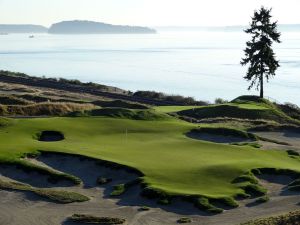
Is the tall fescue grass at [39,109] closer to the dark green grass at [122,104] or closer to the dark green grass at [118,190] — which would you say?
the dark green grass at [122,104]

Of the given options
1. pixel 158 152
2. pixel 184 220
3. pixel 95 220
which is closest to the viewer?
pixel 95 220

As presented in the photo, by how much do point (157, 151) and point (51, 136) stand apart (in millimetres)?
8297

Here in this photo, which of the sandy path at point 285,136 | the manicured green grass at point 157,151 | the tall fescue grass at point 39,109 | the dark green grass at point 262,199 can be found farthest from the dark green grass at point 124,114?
the dark green grass at point 262,199

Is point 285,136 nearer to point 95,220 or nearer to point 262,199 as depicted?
point 262,199

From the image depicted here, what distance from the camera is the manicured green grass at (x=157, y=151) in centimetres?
2645

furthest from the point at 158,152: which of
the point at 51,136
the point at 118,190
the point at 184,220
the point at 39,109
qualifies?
the point at 39,109

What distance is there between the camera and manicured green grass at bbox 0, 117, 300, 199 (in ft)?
86.8

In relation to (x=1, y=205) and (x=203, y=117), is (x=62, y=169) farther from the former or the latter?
(x=203, y=117)

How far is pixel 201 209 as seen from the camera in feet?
76.6

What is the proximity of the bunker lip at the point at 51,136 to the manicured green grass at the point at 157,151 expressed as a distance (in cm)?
37

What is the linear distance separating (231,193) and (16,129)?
1767cm

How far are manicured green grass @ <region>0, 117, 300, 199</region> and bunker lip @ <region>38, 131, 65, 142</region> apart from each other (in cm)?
37

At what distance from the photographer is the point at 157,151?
32031mm

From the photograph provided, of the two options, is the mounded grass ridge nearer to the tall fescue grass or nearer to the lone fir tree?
the tall fescue grass
